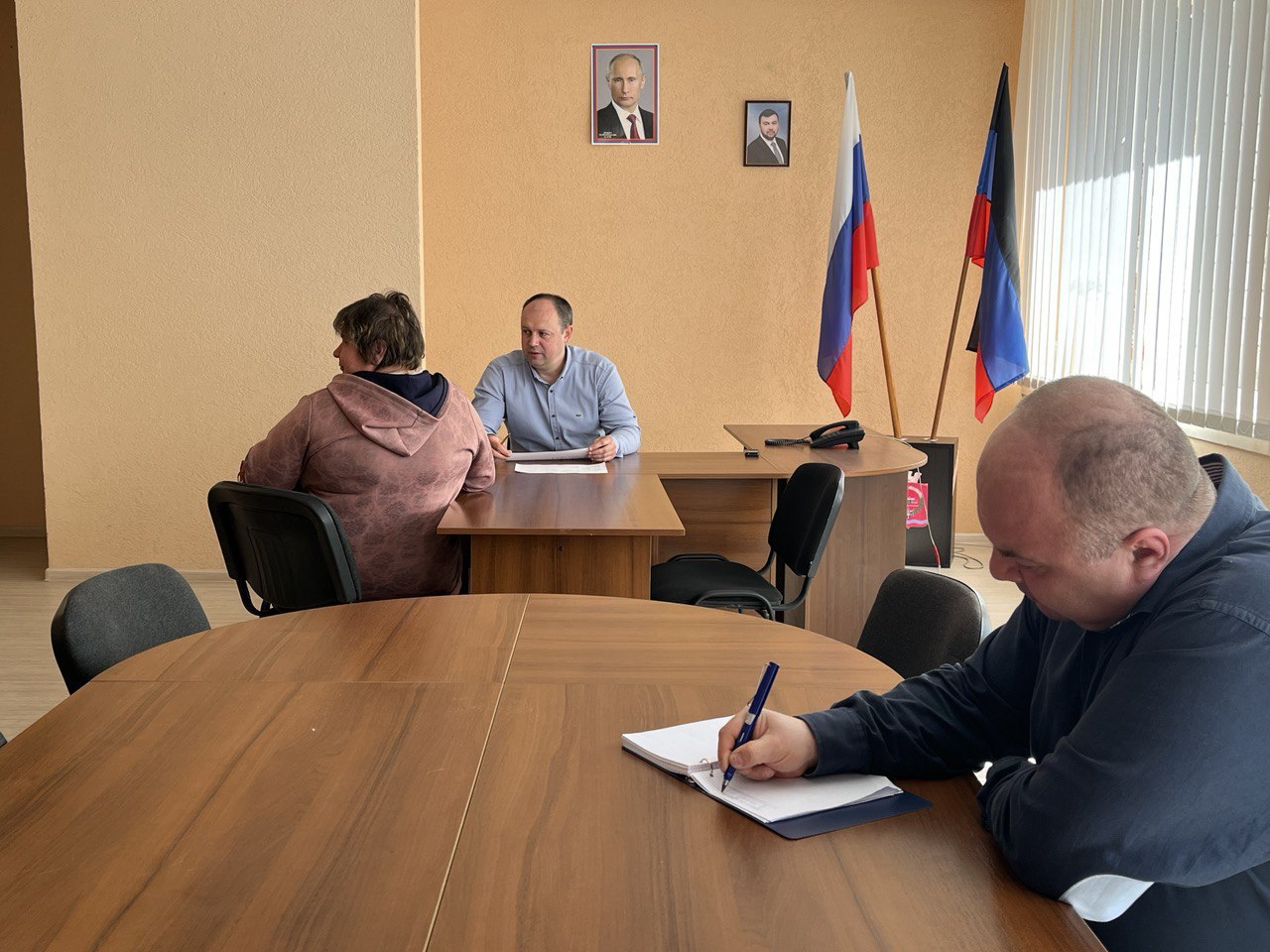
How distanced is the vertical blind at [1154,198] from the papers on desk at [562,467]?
2.25m

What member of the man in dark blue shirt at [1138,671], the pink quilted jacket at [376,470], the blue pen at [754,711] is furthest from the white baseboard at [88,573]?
the man in dark blue shirt at [1138,671]

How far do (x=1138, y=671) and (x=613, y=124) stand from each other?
229 inches

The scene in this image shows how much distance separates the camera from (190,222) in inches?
225

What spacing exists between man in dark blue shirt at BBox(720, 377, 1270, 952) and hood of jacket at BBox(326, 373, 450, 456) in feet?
7.30

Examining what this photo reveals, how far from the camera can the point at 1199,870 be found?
109cm

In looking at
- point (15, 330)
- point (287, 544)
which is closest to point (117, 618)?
point (287, 544)

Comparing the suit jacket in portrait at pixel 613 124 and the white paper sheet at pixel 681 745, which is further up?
the suit jacket in portrait at pixel 613 124

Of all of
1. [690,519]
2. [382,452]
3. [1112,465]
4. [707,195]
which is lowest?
[690,519]

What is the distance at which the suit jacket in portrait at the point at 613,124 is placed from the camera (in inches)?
254

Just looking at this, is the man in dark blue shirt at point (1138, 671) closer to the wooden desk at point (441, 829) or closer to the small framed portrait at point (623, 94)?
the wooden desk at point (441, 829)

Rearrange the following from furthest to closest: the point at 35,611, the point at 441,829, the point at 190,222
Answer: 1. the point at 190,222
2. the point at 35,611
3. the point at 441,829

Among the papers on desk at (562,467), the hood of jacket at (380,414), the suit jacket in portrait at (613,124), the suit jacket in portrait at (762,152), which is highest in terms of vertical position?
the suit jacket in portrait at (613,124)

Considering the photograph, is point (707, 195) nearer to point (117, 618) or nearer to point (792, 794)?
point (117, 618)

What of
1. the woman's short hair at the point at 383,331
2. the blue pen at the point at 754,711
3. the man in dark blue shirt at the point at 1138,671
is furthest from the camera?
the woman's short hair at the point at 383,331
